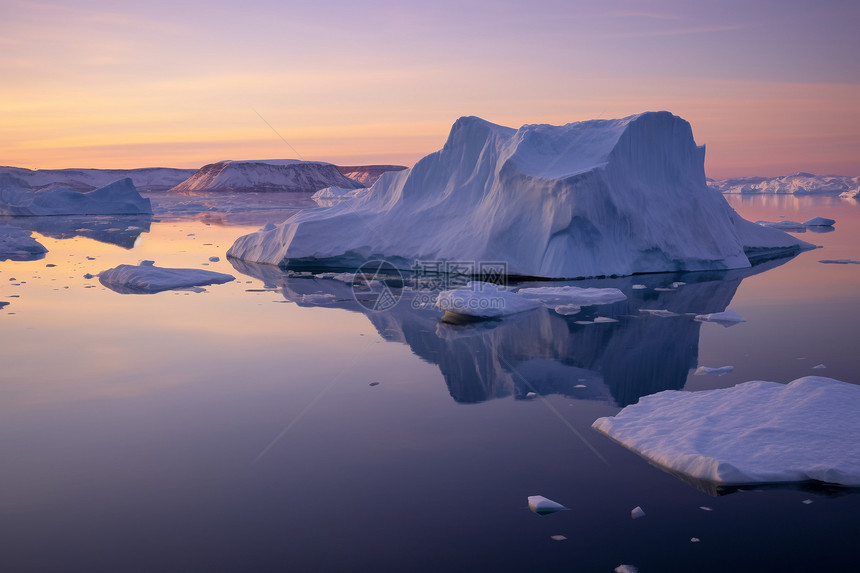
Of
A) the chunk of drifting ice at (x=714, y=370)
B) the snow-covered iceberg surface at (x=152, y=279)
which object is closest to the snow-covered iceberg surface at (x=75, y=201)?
the snow-covered iceberg surface at (x=152, y=279)

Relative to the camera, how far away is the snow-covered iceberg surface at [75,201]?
119 feet

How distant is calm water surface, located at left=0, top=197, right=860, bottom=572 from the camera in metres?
3.22

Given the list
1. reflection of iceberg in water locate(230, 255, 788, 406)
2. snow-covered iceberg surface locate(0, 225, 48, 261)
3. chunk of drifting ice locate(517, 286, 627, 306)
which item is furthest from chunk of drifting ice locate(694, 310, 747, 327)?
snow-covered iceberg surface locate(0, 225, 48, 261)

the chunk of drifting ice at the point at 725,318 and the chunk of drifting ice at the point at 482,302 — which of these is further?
the chunk of drifting ice at the point at 482,302

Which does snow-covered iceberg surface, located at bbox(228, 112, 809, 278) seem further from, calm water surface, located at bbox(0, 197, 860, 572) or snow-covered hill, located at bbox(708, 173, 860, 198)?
snow-covered hill, located at bbox(708, 173, 860, 198)

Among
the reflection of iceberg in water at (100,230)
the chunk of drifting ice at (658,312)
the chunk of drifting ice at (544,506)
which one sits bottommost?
the reflection of iceberg in water at (100,230)

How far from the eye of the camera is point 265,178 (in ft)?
385

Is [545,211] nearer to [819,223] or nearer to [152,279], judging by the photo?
[152,279]

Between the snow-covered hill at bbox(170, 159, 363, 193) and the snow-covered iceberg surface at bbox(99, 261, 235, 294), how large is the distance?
98.7 metres

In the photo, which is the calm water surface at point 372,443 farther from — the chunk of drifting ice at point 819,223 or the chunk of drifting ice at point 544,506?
the chunk of drifting ice at point 819,223

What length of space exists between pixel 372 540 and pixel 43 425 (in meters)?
2.96

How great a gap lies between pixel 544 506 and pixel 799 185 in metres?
91.6

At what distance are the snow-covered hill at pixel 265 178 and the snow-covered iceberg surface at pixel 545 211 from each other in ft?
315

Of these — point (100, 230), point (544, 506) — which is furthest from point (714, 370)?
point (100, 230)
